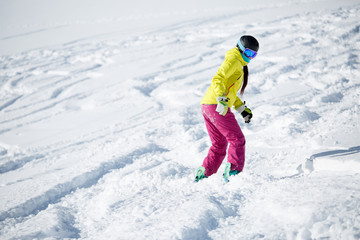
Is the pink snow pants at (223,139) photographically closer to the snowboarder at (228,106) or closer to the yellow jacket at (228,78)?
the snowboarder at (228,106)

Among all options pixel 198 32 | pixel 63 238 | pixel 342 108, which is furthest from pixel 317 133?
pixel 198 32

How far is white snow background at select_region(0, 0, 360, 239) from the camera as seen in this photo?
5.88 feet

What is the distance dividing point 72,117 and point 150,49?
470 centimetres

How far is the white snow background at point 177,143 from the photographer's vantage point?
1793 mm

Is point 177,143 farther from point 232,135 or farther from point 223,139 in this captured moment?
point 232,135

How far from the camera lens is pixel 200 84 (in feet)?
18.2

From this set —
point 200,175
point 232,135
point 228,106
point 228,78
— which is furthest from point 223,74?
point 200,175

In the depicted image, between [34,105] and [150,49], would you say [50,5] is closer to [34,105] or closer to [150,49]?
[150,49]

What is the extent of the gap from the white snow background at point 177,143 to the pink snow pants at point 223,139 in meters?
0.12

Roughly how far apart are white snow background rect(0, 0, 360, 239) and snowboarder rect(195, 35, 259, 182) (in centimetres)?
13

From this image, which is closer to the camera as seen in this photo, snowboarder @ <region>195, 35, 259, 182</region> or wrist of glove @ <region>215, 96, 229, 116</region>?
wrist of glove @ <region>215, 96, 229, 116</region>

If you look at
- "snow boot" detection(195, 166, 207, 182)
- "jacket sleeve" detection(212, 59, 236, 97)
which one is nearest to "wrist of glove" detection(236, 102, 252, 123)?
"jacket sleeve" detection(212, 59, 236, 97)

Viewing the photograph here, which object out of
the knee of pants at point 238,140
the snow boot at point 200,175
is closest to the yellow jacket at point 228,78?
the knee of pants at point 238,140

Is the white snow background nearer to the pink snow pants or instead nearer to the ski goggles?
the pink snow pants
